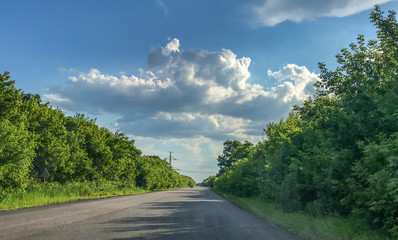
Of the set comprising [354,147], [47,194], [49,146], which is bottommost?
[47,194]

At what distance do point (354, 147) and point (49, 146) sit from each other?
A: 26.6 m

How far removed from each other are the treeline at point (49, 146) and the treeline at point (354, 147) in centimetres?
1581

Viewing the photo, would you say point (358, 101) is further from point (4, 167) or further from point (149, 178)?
point (149, 178)

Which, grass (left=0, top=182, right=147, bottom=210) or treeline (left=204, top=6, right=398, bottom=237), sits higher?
treeline (left=204, top=6, right=398, bottom=237)

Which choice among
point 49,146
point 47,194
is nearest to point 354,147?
point 47,194

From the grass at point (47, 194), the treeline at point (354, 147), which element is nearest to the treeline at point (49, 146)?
the grass at point (47, 194)

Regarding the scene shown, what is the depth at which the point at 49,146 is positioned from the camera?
1214 inches

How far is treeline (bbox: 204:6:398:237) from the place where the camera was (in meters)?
8.77

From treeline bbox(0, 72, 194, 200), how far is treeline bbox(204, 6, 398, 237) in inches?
622

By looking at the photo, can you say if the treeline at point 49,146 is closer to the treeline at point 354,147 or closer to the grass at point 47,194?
the grass at point 47,194

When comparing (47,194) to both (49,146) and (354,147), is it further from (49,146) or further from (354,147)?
(354,147)

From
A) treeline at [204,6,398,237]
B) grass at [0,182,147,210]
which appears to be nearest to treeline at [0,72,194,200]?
grass at [0,182,147,210]

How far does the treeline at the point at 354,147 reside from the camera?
877 centimetres

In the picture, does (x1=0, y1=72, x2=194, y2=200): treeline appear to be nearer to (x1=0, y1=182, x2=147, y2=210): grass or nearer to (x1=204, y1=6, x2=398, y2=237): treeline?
(x1=0, y1=182, x2=147, y2=210): grass
